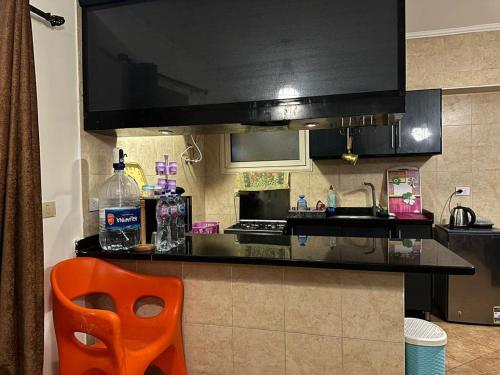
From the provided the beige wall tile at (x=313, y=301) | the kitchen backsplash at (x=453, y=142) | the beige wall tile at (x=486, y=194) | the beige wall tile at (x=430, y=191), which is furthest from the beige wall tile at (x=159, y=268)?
the beige wall tile at (x=486, y=194)

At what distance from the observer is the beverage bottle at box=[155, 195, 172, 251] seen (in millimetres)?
1729

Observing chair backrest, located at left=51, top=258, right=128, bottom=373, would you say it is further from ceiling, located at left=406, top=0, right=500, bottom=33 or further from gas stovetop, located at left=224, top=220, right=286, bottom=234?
ceiling, located at left=406, top=0, right=500, bottom=33

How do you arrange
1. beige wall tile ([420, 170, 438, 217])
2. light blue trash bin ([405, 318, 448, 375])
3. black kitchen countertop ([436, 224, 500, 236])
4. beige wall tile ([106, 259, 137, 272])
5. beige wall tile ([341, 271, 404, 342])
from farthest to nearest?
beige wall tile ([420, 170, 438, 217]) → black kitchen countertop ([436, 224, 500, 236]) → beige wall tile ([106, 259, 137, 272]) → light blue trash bin ([405, 318, 448, 375]) → beige wall tile ([341, 271, 404, 342])

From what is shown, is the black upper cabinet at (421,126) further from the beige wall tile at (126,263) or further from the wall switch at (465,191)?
the beige wall tile at (126,263)

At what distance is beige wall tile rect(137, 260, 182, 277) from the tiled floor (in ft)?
6.25

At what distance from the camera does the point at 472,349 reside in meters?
2.56

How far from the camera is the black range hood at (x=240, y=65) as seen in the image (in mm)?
1444

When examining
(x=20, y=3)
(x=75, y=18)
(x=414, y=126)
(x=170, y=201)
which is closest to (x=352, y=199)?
(x=414, y=126)

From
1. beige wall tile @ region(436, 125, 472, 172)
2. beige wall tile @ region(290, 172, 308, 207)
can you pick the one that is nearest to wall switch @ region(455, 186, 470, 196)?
beige wall tile @ region(436, 125, 472, 172)

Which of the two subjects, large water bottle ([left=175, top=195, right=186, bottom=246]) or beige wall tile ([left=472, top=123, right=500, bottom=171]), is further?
beige wall tile ([left=472, top=123, right=500, bottom=171])

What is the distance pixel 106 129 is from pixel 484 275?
3095mm

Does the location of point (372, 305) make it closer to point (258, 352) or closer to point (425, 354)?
point (425, 354)

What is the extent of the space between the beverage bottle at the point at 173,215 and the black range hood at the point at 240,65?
0.35m

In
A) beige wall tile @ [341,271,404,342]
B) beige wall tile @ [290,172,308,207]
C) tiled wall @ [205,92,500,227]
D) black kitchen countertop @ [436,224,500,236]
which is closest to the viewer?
beige wall tile @ [341,271,404,342]
